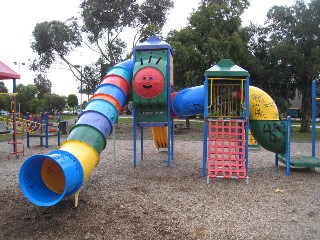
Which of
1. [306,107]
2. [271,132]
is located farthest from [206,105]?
[306,107]

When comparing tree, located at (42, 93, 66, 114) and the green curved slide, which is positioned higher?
tree, located at (42, 93, 66, 114)

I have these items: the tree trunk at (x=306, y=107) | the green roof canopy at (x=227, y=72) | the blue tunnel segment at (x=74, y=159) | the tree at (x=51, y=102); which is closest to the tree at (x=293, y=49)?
the tree trunk at (x=306, y=107)

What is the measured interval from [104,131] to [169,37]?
16.4 metres

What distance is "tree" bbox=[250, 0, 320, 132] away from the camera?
18.8m

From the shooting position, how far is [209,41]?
19.5 metres

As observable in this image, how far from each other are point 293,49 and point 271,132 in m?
12.1

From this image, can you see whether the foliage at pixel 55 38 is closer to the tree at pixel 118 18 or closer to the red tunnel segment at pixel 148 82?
the tree at pixel 118 18

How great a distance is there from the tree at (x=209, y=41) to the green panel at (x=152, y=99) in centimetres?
1084

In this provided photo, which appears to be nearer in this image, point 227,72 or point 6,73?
point 227,72

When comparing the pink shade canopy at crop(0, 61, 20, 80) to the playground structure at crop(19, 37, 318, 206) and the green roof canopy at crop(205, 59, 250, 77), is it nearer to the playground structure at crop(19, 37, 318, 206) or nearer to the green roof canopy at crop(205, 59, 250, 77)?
the playground structure at crop(19, 37, 318, 206)

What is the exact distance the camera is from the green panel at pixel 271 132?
846 cm

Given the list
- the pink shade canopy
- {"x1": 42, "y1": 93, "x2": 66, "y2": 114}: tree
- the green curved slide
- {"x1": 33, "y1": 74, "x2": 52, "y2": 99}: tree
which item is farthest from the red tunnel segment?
{"x1": 33, "y1": 74, "x2": 52, "y2": 99}: tree

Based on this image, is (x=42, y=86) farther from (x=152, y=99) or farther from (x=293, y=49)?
(x=152, y=99)

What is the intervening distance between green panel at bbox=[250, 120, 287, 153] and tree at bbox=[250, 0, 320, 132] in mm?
11170
